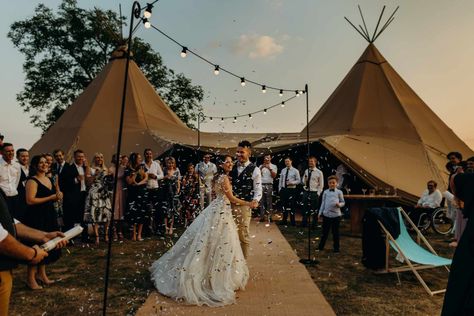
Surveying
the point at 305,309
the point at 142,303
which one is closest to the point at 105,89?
the point at 142,303

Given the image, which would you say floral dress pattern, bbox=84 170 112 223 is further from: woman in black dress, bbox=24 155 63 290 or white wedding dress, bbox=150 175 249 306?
white wedding dress, bbox=150 175 249 306

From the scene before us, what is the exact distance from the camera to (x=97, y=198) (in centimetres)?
757

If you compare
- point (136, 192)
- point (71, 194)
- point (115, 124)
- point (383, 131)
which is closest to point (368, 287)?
point (136, 192)

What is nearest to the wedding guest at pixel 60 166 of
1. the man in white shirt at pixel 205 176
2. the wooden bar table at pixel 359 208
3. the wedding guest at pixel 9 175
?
the wedding guest at pixel 9 175

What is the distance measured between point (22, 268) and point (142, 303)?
2789 millimetres

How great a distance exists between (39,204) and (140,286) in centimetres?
165

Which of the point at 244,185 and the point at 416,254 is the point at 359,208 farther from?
the point at 244,185

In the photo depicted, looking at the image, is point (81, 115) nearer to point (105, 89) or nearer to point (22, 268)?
point (105, 89)

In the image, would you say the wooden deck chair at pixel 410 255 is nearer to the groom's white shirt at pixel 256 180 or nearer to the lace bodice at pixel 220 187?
the groom's white shirt at pixel 256 180

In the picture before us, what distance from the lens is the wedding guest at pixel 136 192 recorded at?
26.6 ft

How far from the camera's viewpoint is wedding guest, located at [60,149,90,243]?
729 centimetres

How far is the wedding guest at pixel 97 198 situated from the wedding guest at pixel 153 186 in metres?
0.97

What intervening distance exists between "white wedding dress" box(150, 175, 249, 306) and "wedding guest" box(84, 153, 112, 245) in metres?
2.89

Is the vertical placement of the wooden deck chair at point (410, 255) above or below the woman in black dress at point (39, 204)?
below
